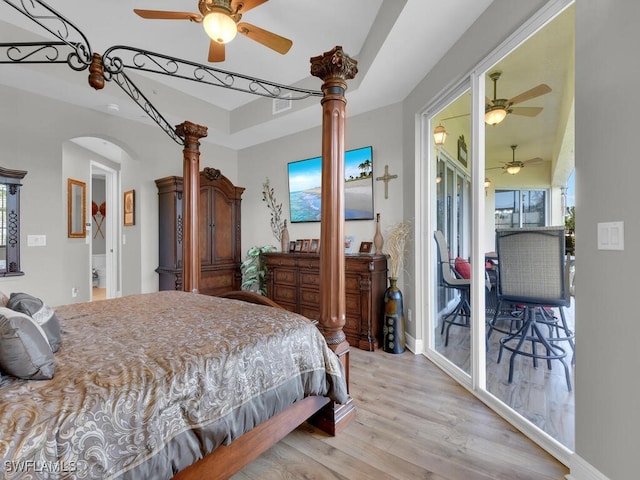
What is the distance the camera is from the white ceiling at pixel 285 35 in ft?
7.61

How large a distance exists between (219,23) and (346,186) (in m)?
2.29

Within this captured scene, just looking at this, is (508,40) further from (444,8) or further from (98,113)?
(98,113)

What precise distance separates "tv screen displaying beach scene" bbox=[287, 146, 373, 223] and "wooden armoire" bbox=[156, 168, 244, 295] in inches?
37.4

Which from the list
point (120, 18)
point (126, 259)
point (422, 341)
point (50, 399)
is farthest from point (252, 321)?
point (126, 259)

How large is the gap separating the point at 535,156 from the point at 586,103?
0.93 metres

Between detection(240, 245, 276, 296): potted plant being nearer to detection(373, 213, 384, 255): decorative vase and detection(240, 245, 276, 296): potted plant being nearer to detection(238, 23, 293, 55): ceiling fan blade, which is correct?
detection(373, 213, 384, 255): decorative vase

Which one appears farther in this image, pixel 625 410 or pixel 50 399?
pixel 625 410

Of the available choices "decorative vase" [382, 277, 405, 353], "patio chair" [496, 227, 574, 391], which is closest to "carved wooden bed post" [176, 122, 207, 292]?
"decorative vase" [382, 277, 405, 353]

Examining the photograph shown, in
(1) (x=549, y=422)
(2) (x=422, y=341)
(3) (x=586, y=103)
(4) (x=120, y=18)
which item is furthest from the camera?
(2) (x=422, y=341)

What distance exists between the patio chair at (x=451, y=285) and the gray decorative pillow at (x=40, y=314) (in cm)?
286

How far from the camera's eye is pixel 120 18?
2715 mm

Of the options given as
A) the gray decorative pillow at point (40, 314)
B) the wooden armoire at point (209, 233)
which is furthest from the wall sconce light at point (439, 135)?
the gray decorative pillow at point (40, 314)

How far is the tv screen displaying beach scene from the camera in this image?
3754 millimetres

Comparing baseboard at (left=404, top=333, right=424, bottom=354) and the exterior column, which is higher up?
the exterior column
